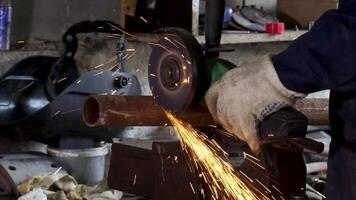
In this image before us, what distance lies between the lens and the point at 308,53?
96 cm

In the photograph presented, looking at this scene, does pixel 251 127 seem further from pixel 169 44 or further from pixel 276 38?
pixel 276 38

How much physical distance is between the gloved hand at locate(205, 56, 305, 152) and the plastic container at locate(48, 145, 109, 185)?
1068mm

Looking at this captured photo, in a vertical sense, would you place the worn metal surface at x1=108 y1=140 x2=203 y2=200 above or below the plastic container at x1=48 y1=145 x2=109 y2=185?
above

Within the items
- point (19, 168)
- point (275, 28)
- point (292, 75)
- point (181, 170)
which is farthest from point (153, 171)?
point (275, 28)

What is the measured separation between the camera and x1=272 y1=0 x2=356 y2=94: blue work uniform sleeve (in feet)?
3.08

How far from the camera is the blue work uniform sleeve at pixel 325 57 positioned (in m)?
0.94

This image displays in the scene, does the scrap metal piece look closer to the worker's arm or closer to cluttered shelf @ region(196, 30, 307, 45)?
cluttered shelf @ region(196, 30, 307, 45)

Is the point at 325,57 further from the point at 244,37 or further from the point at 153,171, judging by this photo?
the point at 244,37

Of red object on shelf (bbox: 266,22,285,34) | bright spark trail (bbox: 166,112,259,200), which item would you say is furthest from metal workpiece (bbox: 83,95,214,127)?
red object on shelf (bbox: 266,22,285,34)

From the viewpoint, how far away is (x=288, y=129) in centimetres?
92

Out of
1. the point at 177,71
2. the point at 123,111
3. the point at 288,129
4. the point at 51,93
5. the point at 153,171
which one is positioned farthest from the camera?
the point at 51,93

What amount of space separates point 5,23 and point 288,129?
55.3 inches

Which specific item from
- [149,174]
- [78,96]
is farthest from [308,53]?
[78,96]

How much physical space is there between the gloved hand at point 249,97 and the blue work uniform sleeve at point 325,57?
0.07ft
